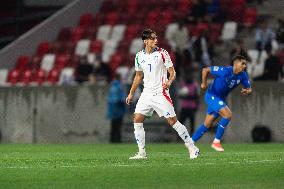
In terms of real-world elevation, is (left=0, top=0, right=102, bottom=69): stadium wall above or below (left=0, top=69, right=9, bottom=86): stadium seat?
above

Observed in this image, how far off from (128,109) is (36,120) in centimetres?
299

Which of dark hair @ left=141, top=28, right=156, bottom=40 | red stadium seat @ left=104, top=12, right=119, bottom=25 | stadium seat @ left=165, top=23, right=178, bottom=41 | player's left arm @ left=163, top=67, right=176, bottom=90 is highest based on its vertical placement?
red stadium seat @ left=104, top=12, right=119, bottom=25

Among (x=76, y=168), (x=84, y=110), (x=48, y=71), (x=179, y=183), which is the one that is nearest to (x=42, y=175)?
(x=76, y=168)

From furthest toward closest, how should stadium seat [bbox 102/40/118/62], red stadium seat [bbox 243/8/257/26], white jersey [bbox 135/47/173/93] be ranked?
stadium seat [bbox 102/40/118/62]
red stadium seat [bbox 243/8/257/26]
white jersey [bbox 135/47/173/93]

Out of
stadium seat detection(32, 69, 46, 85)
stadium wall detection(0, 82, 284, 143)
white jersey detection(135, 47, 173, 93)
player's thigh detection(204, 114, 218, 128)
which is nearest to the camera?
white jersey detection(135, 47, 173, 93)

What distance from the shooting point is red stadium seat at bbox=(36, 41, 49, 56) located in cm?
3894

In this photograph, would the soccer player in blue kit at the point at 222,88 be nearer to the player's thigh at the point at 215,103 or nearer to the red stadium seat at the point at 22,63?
the player's thigh at the point at 215,103

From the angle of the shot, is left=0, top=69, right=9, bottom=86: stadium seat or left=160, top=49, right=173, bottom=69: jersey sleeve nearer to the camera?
left=160, top=49, right=173, bottom=69: jersey sleeve

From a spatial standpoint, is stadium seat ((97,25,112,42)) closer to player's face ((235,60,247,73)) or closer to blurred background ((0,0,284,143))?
blurred background ((0,0,284,143))

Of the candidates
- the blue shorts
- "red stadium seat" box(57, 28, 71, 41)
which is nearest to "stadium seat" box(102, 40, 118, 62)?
"red stadium seat" box(57, 28, 71, 41)

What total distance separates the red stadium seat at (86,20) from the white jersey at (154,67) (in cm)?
2056

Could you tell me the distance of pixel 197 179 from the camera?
1392 cm

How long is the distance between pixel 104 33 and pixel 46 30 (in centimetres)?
290

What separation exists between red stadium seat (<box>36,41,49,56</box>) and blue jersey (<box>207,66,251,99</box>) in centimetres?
1613
